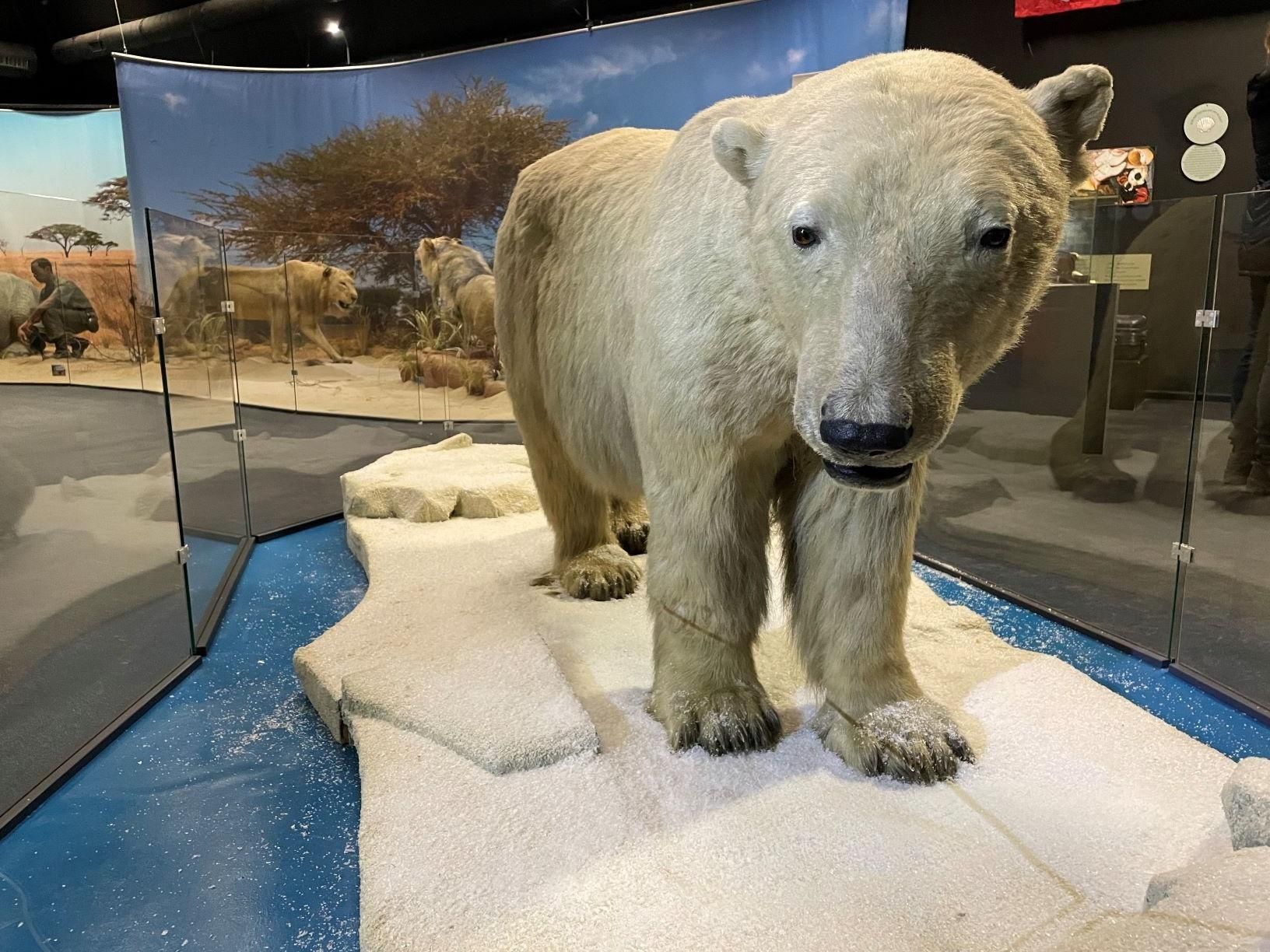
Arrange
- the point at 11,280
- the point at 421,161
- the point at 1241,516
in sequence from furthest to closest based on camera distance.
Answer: the point at 421,161 → the point at 1241,516 → the point at 11,280

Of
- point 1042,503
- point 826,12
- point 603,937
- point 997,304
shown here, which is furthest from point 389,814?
point 826,12

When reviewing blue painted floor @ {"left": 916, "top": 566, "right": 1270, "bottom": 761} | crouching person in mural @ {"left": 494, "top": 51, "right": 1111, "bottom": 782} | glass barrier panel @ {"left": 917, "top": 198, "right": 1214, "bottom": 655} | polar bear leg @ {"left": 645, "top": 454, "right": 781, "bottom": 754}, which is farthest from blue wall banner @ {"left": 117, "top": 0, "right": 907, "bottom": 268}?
polar bear leg @ {"left": 645, "top": 454, "right": 781, "bottom": 754}

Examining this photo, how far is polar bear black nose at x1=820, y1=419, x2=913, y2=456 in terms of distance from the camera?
4.61 feet

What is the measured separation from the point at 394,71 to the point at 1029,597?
4585 mm

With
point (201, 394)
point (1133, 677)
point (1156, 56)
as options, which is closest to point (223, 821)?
point (201, 394)

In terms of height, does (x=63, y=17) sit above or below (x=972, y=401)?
above

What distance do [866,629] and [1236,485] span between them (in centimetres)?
159

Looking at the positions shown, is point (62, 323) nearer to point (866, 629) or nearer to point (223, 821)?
point (223, 821)

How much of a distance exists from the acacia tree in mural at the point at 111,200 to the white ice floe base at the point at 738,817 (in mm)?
1649

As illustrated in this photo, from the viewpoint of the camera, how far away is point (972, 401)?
3.91 m

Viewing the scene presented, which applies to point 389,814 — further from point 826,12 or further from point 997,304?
point 826,12

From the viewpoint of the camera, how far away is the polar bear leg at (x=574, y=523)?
3.21m

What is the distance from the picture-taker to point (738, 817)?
185cm

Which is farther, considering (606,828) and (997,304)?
(606,828)
